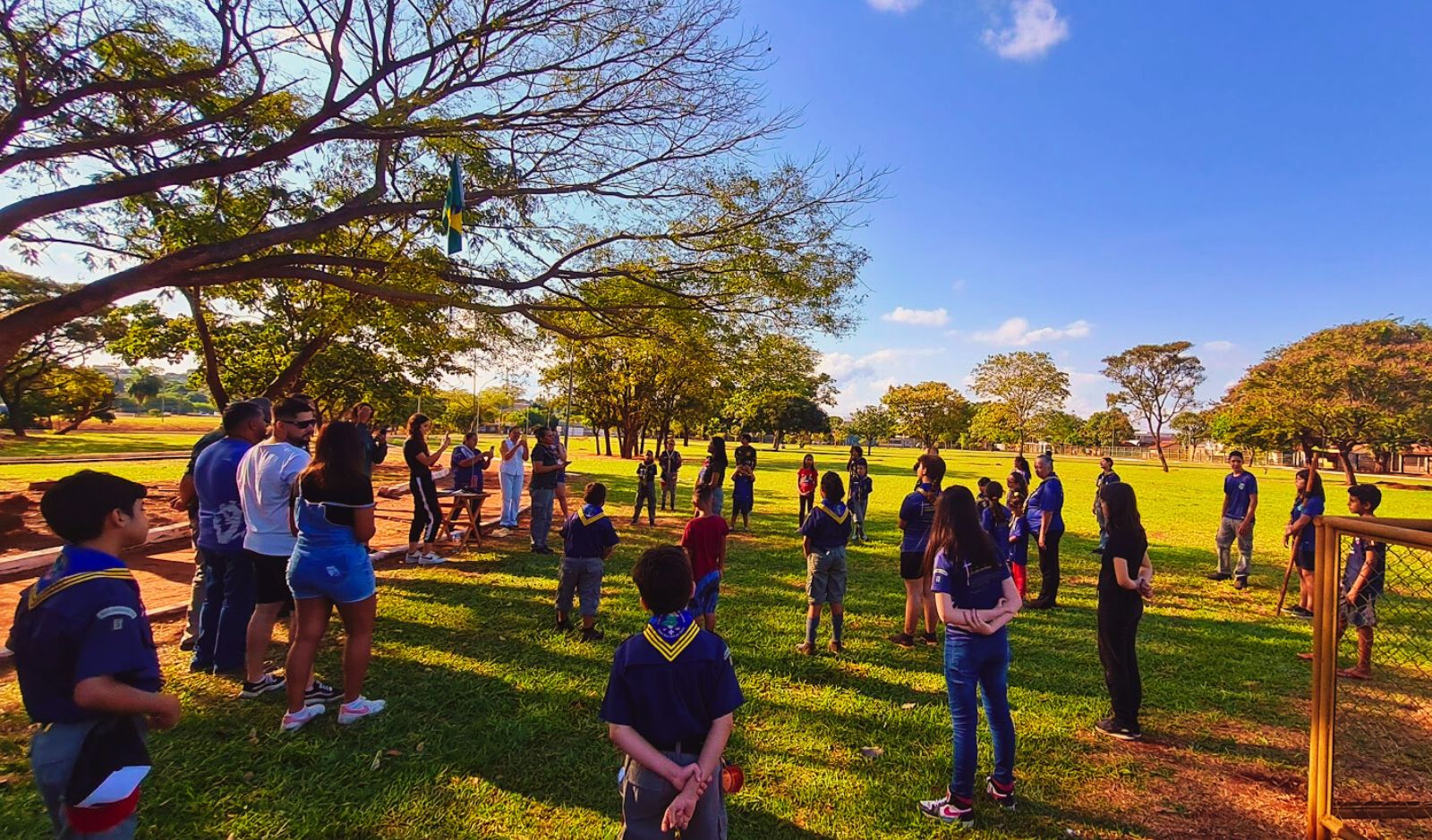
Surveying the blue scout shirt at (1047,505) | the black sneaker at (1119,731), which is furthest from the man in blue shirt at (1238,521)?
the black sneaker at (1119,731)

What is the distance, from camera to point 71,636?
1.93 m

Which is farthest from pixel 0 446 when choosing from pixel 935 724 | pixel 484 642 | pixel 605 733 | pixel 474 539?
pixel 935 724

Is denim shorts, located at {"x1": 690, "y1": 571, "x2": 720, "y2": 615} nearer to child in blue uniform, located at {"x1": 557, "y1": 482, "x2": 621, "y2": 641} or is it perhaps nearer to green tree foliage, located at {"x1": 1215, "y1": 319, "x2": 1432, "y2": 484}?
child in blue uniform, located at {"x1": 557, "y1": 482, "x2": 621, "y2": 641}

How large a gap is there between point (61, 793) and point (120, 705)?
1.26ft

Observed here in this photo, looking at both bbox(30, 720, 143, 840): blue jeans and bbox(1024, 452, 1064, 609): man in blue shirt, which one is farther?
bbox(1024, 452, 1064, 609): man in blue shirt

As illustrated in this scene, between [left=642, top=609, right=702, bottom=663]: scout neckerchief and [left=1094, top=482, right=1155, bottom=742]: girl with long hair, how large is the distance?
344 cm

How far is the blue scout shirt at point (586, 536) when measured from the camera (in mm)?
5773

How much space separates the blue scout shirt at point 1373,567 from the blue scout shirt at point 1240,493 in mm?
3336

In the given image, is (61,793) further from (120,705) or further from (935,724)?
(935,724)

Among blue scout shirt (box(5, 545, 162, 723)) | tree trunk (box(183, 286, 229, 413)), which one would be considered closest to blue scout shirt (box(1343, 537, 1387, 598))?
blue scout shirt (box(5, 545, 162, 723))

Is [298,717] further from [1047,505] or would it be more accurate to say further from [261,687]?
[1047,505]

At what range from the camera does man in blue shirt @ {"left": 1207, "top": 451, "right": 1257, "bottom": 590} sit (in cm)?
905

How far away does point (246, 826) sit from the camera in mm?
3082

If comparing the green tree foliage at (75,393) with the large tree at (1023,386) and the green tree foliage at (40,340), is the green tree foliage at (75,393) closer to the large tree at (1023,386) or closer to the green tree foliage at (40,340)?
the green tree foliage at (40,340)
